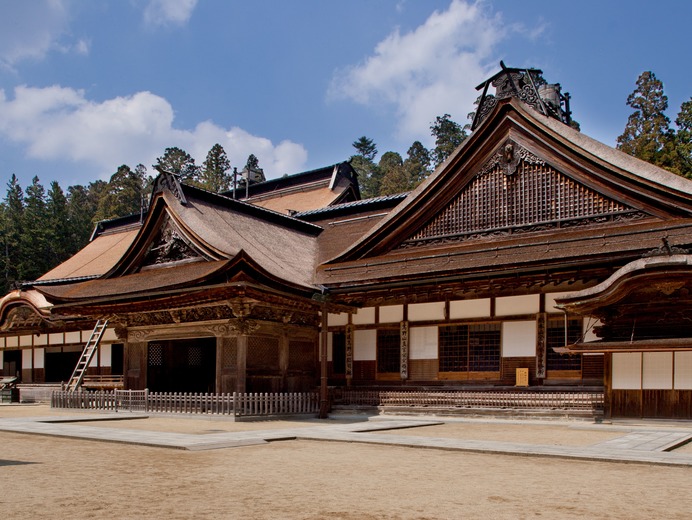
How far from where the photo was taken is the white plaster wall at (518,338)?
19.0 metres

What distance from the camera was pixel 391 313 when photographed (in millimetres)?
21734

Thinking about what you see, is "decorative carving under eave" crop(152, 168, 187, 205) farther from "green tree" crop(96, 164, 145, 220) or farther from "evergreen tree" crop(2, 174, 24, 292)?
"green tree" crop(96, 164, 145, 220)

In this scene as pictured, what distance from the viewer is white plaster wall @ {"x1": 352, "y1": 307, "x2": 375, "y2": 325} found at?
22.1 metres

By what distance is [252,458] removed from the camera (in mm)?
10344

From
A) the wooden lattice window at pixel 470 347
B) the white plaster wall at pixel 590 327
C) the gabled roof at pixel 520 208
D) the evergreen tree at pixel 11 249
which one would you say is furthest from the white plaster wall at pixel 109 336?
the evergreen tree at pixel 11 249

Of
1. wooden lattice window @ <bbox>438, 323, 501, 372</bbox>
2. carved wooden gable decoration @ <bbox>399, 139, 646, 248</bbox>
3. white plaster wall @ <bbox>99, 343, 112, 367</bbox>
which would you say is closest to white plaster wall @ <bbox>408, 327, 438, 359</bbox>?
wooden lattice window @ <bbox>438, 323, 501, 372</bbox>

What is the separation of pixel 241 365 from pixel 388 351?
4952 mm

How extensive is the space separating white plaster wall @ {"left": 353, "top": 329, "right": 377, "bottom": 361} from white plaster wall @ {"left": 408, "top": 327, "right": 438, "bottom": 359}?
138cm

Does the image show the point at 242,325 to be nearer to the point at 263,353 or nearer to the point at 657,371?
the point at 263,353

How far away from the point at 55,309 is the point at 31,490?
60.5 feet

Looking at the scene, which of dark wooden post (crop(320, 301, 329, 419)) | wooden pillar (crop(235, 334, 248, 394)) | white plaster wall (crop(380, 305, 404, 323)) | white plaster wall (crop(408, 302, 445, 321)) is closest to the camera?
wooden pillar (crop(235, 334, 248, 394))

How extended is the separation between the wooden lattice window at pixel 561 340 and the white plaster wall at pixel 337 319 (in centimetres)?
693

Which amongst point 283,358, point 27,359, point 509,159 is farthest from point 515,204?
point 27,359

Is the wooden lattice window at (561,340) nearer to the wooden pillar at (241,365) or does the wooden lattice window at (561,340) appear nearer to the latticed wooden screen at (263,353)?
the latticed wooden screen at (263,353)
